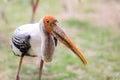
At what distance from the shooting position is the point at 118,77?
7312 millimetres

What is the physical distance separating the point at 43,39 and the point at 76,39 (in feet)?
13.7

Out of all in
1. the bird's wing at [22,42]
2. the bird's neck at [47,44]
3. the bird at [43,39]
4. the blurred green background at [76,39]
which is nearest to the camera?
the bird at [43,39]

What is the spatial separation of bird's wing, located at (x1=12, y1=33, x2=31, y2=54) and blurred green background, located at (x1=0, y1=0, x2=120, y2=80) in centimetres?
145

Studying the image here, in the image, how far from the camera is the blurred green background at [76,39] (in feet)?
24.5

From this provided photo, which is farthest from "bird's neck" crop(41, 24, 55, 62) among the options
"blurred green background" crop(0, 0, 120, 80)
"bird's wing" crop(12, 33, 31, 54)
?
"blurred green background" crop(0, 0, 120, 80)

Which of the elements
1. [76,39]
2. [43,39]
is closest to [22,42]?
[43,39]

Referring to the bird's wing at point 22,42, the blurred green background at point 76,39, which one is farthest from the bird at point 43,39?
the blurred green background at point 76,39

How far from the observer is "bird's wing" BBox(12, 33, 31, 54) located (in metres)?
5.57

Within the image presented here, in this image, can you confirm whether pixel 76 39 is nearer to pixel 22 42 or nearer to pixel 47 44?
pixel 22 42

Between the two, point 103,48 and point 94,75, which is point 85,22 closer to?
point 103,48

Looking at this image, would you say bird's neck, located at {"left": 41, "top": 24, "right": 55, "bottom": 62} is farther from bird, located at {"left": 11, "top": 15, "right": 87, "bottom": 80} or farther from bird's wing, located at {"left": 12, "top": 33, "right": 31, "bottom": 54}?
bird's wing, located at {"left": 12, "top": 33, "right": 31, "bottom": 54}

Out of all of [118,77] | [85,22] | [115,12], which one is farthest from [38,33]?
[115,12]

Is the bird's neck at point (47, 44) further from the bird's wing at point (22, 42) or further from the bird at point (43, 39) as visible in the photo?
the bird's wing at point (22, 42)

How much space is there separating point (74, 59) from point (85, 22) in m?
2.62
